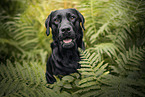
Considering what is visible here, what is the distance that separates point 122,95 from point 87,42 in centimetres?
132

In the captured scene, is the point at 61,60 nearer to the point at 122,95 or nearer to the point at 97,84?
the point at 97,84

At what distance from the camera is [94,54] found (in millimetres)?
1062

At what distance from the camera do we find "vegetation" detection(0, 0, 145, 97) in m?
0.93

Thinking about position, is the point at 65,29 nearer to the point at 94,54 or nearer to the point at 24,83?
the point at 94,54

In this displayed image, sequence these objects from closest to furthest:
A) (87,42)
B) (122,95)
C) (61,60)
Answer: (122,95) < (61,60) < (87,42)

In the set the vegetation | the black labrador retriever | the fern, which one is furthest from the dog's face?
the fern

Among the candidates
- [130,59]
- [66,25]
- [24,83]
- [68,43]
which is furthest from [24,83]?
[130,59]

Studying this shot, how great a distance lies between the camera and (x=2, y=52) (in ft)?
8.26

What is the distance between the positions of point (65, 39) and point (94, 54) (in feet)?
1.31

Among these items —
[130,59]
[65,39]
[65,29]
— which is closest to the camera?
[130,59]

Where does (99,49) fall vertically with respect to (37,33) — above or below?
below

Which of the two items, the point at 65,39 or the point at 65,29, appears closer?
the point at 65,29

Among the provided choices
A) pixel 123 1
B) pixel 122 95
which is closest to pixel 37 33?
pixel 123 1

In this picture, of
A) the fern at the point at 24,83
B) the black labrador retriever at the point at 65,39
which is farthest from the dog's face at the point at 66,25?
the fern at the point at 24,83
